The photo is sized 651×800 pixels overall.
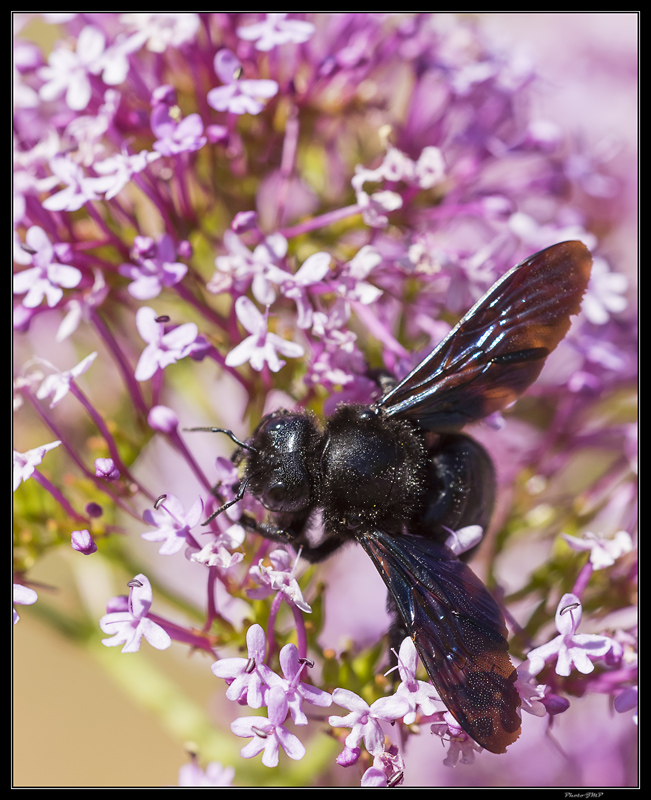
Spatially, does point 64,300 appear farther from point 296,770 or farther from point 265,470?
point 296,770

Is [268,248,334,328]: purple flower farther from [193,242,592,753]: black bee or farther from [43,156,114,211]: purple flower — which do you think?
[43,156,114,211]: purple flower

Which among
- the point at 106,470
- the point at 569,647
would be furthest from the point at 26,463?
the point at 569,647

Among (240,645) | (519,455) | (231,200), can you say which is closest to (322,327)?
(231,200)

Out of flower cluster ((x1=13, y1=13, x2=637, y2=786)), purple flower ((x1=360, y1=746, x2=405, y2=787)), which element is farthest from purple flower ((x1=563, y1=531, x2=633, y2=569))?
purple flower ((x1=360, y1=746, x2=405, y2=787))

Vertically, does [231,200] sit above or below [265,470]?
above

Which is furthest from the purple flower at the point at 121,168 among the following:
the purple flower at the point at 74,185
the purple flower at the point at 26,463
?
the purple flower at the point at 26,463

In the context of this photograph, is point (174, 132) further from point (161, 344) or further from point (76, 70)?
point (161, 344)
